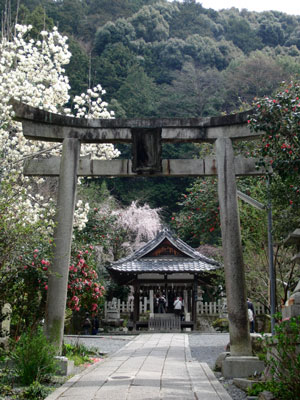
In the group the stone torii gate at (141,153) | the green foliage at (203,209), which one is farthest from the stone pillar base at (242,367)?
the green foliage at (203,209)

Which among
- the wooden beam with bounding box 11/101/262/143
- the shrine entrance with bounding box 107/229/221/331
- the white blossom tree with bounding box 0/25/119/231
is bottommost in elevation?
the shrine entrance with bounding box 107/229/221/331

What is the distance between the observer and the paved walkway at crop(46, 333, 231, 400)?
19.0 ft

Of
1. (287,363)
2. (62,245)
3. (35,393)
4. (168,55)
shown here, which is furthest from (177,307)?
(168,55)

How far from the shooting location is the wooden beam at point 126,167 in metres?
9.43

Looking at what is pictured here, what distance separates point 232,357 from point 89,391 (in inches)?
123

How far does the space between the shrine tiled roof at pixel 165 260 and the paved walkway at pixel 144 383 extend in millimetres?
13610

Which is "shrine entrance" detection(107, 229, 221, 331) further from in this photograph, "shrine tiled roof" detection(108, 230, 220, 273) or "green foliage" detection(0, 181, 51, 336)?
"green foliage" detection(0, 181, 51, 336)

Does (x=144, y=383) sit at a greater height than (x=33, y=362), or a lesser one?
lesser

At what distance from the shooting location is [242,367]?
8.10 metres

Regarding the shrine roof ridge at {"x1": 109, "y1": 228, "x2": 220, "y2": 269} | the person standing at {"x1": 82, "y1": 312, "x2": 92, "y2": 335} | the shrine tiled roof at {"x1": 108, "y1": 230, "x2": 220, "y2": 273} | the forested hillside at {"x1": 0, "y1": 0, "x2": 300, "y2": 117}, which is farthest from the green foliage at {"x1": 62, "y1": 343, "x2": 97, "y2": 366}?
the forested hillside at {"x1": 0, "y1": 0, "x2": 300, "y2": 117}

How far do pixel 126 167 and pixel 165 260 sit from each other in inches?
610

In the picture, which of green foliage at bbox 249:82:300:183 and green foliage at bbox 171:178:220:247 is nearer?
green foliage at bbox 249:82:300:183

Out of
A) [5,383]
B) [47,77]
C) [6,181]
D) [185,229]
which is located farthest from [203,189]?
[5,383]

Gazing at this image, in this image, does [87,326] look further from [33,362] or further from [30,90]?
[33,362]
